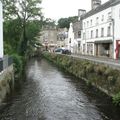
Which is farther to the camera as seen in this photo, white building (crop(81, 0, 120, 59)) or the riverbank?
white building (crop(81, 0, 120, 59))

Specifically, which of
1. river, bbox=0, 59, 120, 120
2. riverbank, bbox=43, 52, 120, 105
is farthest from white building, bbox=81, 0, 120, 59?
river, bbox=0, 59, 120, 120

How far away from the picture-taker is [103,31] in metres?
52.8

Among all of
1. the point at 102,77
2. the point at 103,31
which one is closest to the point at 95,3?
the point at 103,31

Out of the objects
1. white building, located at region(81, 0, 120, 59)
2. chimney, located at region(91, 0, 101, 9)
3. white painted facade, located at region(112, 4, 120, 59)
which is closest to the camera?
white painted facade, located at region(112, 4, 120, 59)

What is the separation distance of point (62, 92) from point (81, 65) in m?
9.71

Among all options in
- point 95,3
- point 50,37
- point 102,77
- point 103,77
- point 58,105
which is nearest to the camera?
point 58,105

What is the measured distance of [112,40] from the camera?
4691cm

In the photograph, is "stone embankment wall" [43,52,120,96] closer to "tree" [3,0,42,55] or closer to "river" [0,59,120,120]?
"river" [0,59,120,120]

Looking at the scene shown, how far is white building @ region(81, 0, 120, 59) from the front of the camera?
4569 centimetres

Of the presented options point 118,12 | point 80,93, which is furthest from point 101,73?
point 118,12

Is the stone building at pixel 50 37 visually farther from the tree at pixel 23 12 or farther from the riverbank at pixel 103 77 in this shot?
the riverbank at pixel 103 77

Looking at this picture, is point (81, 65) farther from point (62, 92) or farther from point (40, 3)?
point (40, 3)

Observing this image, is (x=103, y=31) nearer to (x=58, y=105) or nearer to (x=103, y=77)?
(x=103, y=77)

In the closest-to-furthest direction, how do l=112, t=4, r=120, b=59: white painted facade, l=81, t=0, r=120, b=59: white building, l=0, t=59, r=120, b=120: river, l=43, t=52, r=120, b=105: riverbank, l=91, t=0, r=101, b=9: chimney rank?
1. l=0, t=59, r=120, b=120: river
2. l=43, t=52, r=120, b=105: riverbank
3. l=112, t=4, r=120, b=59: white painted facade
4. l=81, t=0, r=120, b=59: white building
5. l=91, t=0, r=101, b=9: chimney
